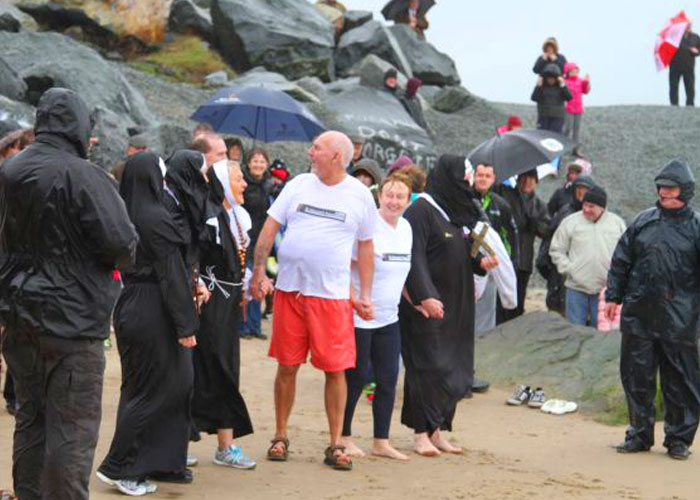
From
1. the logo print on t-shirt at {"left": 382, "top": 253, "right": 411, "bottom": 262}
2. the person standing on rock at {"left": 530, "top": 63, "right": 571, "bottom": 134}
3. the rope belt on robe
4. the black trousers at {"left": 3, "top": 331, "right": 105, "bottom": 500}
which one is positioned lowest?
the black trousers at {"left": 3, "top": 331, "right": 105, "bottom": 500}

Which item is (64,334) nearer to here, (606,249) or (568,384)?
(568,384)

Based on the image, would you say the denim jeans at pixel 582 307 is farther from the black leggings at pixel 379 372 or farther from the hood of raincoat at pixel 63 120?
the hood of raincoat at pixel 63 120

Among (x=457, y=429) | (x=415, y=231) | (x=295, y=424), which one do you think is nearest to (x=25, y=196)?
(x=415, y=231)

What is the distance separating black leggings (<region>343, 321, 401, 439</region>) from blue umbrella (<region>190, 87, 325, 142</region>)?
7.23 metres

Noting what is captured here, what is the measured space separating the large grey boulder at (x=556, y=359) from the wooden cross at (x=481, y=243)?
2.66 m

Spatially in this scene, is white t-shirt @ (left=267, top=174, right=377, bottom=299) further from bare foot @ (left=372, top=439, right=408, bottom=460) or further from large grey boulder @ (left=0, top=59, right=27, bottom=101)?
large grey boulder @ (left=0, top=59, right=27, bottom=101)

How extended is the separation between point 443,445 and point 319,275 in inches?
72.8

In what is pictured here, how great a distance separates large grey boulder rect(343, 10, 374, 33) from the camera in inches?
1474

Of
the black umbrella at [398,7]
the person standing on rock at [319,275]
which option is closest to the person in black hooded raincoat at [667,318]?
the person standing on rock at [319,275]

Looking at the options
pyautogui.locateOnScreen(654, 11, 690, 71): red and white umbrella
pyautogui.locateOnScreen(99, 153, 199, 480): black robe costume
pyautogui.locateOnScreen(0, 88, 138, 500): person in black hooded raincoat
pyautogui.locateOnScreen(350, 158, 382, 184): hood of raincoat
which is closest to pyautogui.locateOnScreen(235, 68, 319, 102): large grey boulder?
pyautogui.locateOnScreen(654, 11, 690, 71): red and white umbrella

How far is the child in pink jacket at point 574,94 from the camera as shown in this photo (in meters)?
26.0

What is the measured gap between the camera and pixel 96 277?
5.54 metres

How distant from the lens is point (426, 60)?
36.6 m

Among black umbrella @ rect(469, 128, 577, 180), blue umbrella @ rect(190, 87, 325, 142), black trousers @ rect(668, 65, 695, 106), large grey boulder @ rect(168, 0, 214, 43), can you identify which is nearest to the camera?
black umbrella @ rect(469, 128, 577, 180)
